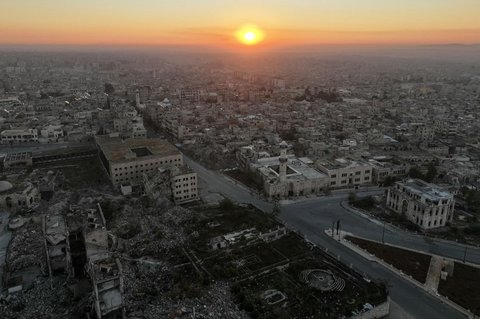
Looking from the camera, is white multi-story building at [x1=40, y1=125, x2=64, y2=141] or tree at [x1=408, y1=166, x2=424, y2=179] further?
white multi-story building at [x1=40, y1=125, x2=64, y2=141]

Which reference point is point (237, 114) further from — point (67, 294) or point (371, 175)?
point (67, 294)

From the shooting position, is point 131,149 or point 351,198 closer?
point 351,198

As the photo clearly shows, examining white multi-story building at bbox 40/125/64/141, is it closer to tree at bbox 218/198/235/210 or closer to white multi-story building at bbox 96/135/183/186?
white multi-story building at bbox 96/135/183/186

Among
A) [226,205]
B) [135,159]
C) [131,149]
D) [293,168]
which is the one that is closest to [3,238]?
[135,159]

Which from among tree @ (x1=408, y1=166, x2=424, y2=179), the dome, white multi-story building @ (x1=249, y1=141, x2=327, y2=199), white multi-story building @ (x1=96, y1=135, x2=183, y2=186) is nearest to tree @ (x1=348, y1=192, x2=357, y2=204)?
white multi-story building @ (x1=249, y1=141, x2=327, y2=199)

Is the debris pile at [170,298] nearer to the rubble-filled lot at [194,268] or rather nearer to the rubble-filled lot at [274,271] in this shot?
the rubble-filled lot at [194,268]

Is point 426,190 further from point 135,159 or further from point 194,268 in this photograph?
point 135,159
